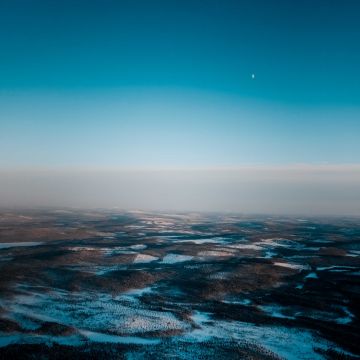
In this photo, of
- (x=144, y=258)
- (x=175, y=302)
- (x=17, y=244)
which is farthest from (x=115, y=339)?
(x=17, y=244)

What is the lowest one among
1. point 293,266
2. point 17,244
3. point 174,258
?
point 174,258

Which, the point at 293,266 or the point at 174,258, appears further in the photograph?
the point at 174,258

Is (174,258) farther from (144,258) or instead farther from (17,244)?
(17,244)

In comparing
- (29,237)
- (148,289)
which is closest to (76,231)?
(29,237)

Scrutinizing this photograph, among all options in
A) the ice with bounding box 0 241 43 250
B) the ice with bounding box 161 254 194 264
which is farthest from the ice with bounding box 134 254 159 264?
the ice with bounding box 0 241 43 250

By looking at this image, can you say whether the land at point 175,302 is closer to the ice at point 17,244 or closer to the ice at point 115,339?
the ice at point 115,339

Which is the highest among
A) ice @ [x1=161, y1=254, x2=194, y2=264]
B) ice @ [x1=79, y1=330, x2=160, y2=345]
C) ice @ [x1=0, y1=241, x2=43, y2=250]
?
ice @ [x1=0, y1=241, x2=43, y2=250]

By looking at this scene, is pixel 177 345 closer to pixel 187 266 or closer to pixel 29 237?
pixel 187 266

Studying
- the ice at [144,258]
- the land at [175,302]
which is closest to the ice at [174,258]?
the land at [175,302]

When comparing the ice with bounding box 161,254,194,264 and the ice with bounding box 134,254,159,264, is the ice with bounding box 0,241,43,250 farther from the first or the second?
the ice with bounding box 161,254,194,264
